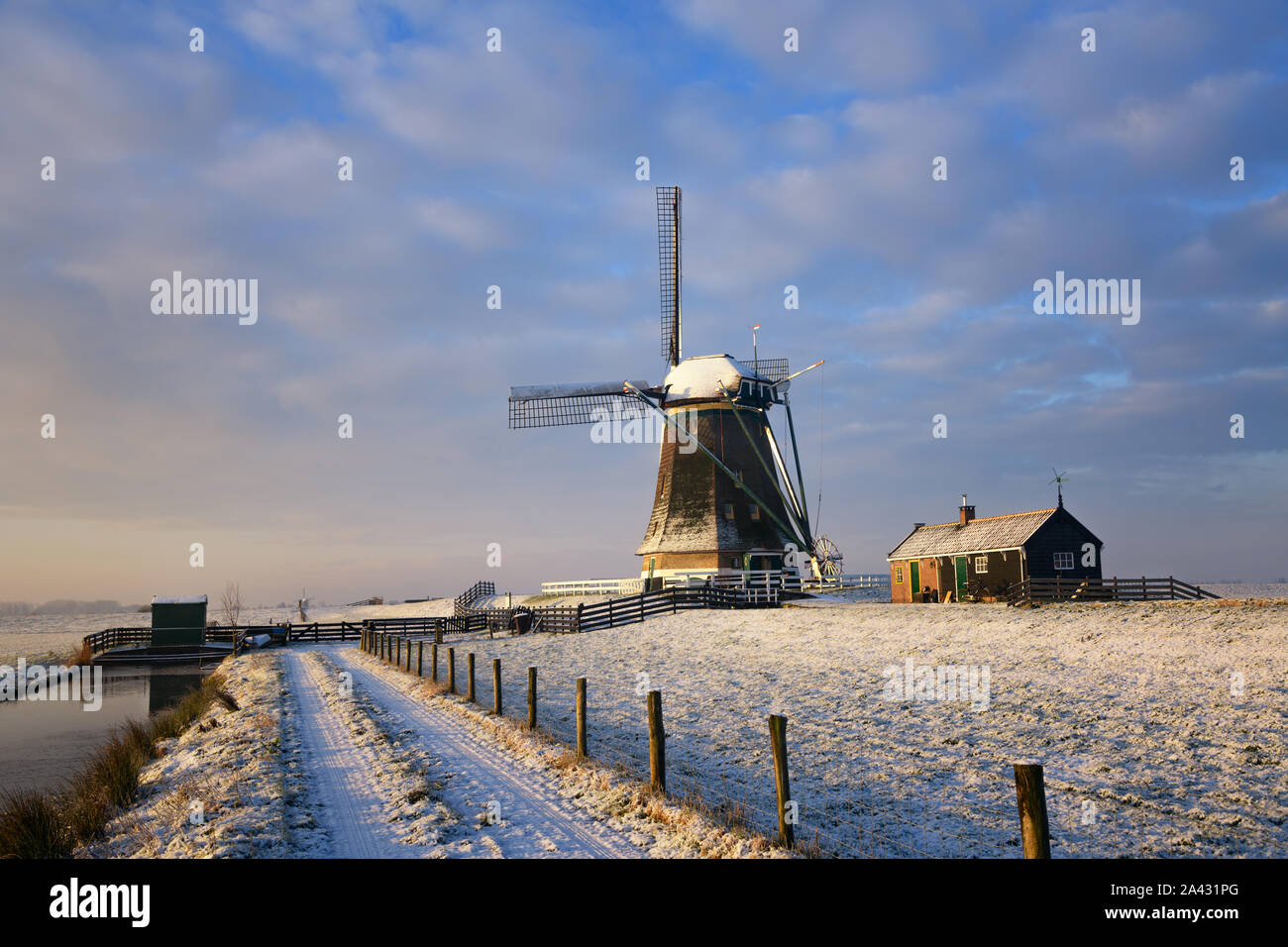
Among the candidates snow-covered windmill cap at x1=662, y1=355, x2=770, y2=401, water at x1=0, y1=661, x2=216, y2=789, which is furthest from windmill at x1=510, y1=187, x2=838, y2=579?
water at x1=0, y1=661, x2=216, y2=789

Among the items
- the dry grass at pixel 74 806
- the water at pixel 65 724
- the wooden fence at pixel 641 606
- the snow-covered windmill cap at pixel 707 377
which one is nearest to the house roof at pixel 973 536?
the wooden fence at pixel 641 606

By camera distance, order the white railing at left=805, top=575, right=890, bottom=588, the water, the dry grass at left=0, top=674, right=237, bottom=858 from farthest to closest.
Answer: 1. the white railing at left=805, top=575, right=890, bottom=588
2. the water
3. the dry grass at left=0, top=674, right=237, bottom=858

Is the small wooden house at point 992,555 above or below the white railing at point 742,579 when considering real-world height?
above

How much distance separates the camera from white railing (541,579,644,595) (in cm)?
4503

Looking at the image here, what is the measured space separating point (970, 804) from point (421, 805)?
22.9 feet

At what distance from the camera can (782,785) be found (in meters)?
8.02

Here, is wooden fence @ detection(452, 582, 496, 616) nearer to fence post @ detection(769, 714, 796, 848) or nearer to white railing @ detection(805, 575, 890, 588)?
white railing @ detection(805, 575, 890, 588)

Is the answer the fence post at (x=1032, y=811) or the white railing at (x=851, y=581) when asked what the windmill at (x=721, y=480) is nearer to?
the white railing at (x=851, y=581)

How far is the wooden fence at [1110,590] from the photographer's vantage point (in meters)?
28.0

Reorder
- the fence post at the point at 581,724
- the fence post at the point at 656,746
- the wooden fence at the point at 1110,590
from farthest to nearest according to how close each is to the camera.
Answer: the wooden fence at the point at 1110,590
the fence post at the point at 581,724
the fence post at the point at 656,746

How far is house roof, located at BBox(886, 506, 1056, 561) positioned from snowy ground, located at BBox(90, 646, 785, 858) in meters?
25.2

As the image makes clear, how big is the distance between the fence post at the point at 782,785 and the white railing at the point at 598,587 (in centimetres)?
3614

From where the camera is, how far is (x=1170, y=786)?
10750 mm

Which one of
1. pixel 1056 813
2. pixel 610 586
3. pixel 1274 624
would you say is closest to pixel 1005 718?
pixel 1056 813
